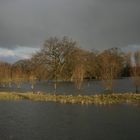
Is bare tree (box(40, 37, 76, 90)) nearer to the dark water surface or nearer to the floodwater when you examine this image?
the floodwater

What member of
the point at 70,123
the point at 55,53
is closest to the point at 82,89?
the point at 55,53

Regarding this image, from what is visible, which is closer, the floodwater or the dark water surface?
the dark water surface

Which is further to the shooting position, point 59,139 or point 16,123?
point 16,123

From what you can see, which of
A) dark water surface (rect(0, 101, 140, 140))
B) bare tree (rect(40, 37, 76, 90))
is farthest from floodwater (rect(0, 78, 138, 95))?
dark water surface (rect(0, 101, 140, 140))

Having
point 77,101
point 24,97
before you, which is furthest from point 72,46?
point 77,101

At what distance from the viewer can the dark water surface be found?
26.1 m

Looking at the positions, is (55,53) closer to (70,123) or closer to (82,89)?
(82,89)

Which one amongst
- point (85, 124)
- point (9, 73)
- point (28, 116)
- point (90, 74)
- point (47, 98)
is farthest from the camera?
point (90, 74)

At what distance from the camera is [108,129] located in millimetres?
28438

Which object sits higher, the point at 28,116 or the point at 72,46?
the point at 72,46

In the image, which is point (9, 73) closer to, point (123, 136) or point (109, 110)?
point (109, 110)

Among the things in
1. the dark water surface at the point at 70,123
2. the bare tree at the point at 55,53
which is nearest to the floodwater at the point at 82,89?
the bare tree at the point at 55,53

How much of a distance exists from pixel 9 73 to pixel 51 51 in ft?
207

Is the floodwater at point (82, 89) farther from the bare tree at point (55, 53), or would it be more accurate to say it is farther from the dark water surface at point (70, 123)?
the dark water surface at point (70, 123)
